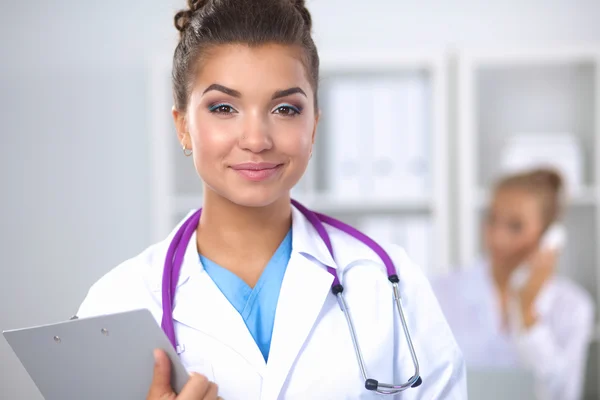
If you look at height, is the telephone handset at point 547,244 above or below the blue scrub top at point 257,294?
below

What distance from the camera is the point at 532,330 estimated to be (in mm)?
2625

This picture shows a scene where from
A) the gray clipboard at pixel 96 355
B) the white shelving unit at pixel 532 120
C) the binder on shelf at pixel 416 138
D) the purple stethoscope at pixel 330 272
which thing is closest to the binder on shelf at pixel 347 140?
the binder on shelf at pixel 416 138

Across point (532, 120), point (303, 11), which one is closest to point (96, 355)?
point (303, 11)

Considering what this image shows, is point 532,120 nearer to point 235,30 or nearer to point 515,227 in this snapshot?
point 515,227

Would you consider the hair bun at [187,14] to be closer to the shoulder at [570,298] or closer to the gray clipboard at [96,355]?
the gray clipboard at [96,355]

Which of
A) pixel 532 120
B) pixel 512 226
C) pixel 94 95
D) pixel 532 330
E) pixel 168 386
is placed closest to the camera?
pixel 168 386

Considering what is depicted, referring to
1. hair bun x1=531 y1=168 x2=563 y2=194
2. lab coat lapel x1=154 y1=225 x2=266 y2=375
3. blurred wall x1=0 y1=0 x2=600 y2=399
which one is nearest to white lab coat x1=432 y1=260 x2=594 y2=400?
hair bun x1=531 y1=168 x2=563 y2=194

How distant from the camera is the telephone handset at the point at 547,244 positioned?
2693 mm

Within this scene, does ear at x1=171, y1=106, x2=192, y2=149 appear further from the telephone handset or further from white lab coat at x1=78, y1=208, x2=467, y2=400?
the telephone handset

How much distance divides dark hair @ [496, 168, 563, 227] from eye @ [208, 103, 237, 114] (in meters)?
2.01

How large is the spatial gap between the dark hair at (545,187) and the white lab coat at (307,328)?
1.81 m

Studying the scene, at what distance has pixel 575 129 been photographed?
2.87 metres

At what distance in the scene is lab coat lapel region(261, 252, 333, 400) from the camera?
0.97 meters

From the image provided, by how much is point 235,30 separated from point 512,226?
79.7 inches
